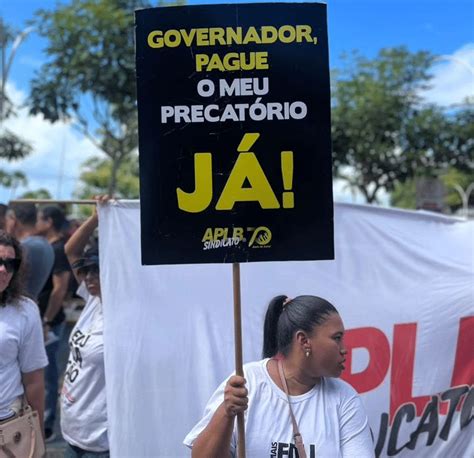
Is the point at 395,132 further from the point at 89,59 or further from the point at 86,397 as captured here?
the point at 86,397

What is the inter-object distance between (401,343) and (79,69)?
11843 mm

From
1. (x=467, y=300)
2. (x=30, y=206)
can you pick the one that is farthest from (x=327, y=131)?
(x=30, y=206)

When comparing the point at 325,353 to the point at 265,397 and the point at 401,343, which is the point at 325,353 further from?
the point at 401,343

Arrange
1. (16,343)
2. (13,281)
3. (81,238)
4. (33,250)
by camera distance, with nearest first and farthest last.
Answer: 1. (16,343)
2. (13,281)
3. (81,238)
4. (33,250)

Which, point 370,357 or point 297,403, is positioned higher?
point 297,403

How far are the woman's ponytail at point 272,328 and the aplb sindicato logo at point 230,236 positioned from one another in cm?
24

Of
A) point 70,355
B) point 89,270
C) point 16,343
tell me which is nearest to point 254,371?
point 16,343

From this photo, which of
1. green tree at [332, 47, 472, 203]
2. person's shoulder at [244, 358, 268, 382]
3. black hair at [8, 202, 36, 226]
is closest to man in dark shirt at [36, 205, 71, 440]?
black hair at [8, 202, 36, 226]

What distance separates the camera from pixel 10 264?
11.7 feet

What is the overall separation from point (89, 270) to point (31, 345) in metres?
0.89

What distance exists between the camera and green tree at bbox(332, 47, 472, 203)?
2072 cm

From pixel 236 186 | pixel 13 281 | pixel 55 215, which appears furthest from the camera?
pixel 55 215

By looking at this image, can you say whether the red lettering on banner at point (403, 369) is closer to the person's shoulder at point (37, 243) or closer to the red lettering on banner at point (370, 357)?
the red lettering on banner at point (370, 357)

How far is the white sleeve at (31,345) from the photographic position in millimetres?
3508
